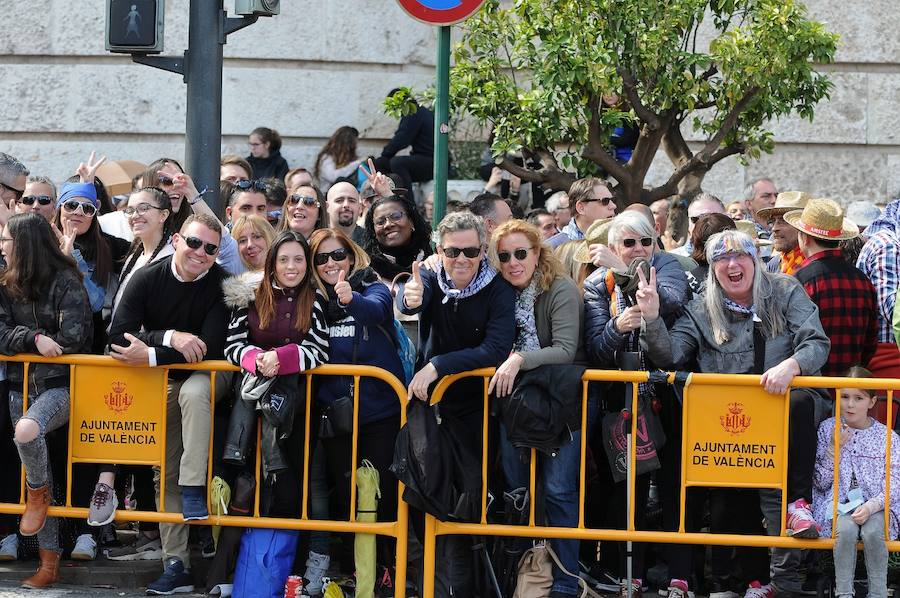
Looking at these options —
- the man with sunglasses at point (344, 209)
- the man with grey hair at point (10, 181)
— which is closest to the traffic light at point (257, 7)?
the man with sunglasses at point (344, 209)

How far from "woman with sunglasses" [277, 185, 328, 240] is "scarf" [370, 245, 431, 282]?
619 mm

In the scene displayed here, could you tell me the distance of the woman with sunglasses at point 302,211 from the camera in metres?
8.48

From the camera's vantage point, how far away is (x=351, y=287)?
23.9 ft

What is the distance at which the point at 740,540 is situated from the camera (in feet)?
22.7

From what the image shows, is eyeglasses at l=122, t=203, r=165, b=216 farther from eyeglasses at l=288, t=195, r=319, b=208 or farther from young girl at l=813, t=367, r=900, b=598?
young girl at l=813, t=367, r=900, b=598

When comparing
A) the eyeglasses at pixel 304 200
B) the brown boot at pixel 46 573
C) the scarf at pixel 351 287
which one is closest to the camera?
the scarf at pixel 351 287

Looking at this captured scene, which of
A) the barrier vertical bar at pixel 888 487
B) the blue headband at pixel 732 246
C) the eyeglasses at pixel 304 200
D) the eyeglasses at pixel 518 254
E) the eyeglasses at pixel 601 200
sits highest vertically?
the eyeglasses at pixel 601 200

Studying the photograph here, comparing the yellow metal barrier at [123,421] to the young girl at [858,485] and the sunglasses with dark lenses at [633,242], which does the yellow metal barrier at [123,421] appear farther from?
the young girl at [858,485]

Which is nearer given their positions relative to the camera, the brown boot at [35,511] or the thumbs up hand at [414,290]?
the thumbs up hand at [414,290]

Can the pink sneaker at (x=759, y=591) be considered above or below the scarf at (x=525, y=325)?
below

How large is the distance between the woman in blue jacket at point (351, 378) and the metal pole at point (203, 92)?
1815 millimetres

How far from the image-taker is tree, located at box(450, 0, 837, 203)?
966 centimetres

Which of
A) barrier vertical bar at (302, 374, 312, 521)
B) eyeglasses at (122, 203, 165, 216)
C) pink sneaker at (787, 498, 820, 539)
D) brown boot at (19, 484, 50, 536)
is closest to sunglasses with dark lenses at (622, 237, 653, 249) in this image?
pink sneaker at (787, 498, 820, 539)

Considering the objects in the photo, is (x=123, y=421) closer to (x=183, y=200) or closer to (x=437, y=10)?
(x=183, y=200)
